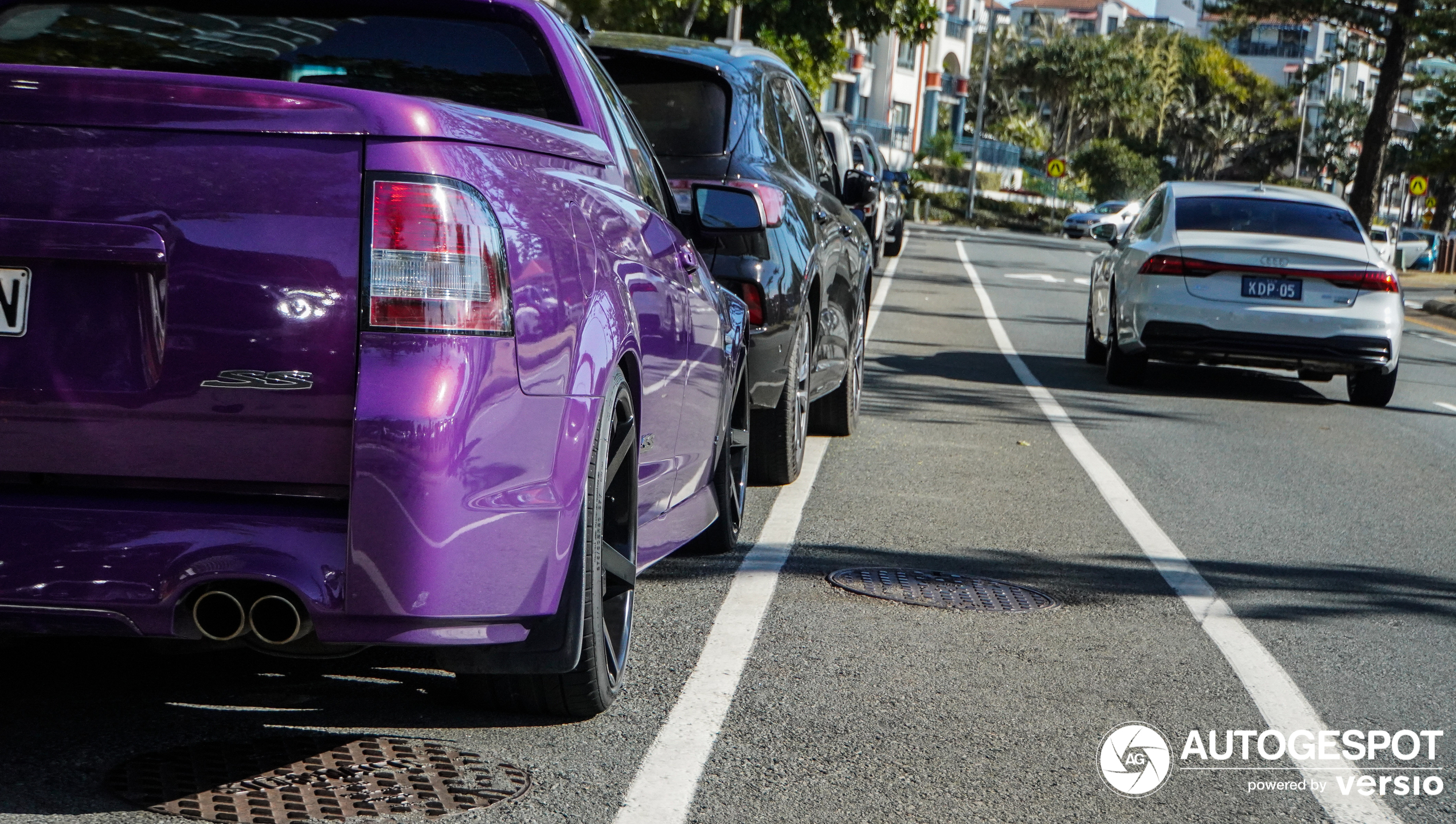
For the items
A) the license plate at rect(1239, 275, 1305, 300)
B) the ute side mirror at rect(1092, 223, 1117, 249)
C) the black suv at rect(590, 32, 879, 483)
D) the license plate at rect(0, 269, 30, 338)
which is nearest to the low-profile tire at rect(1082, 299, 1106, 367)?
Answer: the ute side mirror at rect(1092, 223, 1117, 249)

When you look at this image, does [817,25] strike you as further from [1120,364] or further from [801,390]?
[801,390]

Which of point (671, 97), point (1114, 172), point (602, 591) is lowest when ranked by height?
point (1114, 172)

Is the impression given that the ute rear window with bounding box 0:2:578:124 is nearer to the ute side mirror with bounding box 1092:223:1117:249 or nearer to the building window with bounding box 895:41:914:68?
the ute side mirror with bounding box 1092:223:1117:249

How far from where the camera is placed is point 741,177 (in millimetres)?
6809

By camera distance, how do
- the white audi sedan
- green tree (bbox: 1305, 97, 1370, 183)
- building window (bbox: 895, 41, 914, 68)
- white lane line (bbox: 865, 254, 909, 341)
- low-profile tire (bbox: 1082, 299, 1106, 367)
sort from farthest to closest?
green tree (bbox: 1305, 97, 1370, 183), building window (bbox: 895, 41, 914, 68), white lane line (bbox: 865, 254, 909, 341), low-profile tire (bbox: 1082, 299, 1106, 367), the white audi sedan

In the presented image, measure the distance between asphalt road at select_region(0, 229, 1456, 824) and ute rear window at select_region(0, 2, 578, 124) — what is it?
4.91 ft

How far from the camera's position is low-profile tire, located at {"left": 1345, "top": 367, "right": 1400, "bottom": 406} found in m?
12.4

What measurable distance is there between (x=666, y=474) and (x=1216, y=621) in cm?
201

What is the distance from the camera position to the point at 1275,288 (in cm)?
1183

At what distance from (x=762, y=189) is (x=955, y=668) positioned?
2343 mm

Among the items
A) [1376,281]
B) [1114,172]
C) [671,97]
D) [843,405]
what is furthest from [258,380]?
[1114,172]

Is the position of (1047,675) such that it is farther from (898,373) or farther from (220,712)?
(898,373)

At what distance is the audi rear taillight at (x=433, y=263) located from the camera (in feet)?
10.4

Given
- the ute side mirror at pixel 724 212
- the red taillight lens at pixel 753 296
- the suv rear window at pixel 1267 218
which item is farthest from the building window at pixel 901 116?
the ute side mirror at pixel 724 212
